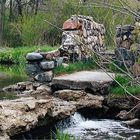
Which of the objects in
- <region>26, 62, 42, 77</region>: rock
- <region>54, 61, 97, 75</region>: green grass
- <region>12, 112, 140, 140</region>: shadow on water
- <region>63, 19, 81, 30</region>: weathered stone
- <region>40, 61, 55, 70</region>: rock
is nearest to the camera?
<region>12, 112, 140, 140</region>: shadow on water

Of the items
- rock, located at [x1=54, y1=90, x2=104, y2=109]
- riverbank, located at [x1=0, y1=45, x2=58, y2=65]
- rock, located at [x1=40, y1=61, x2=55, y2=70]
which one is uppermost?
rock, located at [x1=40, y1=61, x2=55, y2=70]

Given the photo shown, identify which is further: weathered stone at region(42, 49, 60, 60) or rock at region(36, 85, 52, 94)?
weathered stone at region(42, 49, 60, 60)

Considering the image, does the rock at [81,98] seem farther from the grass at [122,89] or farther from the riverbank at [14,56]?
the riverbank at [14,56]

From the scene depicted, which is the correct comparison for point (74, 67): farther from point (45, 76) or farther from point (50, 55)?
point (45, 76)

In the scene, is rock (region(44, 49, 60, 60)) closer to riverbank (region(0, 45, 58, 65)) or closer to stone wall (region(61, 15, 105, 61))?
stone wall (region(61, 15, 105, 61))

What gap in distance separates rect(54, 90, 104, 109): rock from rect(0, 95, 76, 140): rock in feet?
2.28

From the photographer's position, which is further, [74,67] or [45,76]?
[74,67]

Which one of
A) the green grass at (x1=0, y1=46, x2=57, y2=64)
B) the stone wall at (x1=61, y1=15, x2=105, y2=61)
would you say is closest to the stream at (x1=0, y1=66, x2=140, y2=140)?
the stone wall at (x1=61, y1=15, x2=105, y2=61)

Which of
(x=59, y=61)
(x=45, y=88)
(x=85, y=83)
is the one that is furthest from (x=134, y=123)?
(x=59, y=61)

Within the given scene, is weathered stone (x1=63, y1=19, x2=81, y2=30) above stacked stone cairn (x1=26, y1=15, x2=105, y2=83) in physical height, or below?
above

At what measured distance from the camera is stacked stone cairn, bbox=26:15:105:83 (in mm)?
11500

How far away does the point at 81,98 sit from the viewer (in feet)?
33.1

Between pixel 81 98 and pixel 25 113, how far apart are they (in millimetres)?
2296

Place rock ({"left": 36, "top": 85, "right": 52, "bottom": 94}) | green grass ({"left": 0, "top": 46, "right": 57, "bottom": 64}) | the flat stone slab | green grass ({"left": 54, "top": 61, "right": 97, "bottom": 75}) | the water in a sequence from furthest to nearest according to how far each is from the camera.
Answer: green grass ({"left": 0, "top": 46, "right": 57, "bottom": 64}), green grass ({"left": 54, "top": 61, "right": 97, "bottom": 75}), rock ({"left": 36, "top": 85, "right": 52, "bottom": 94}), the flat stone slab, the water
